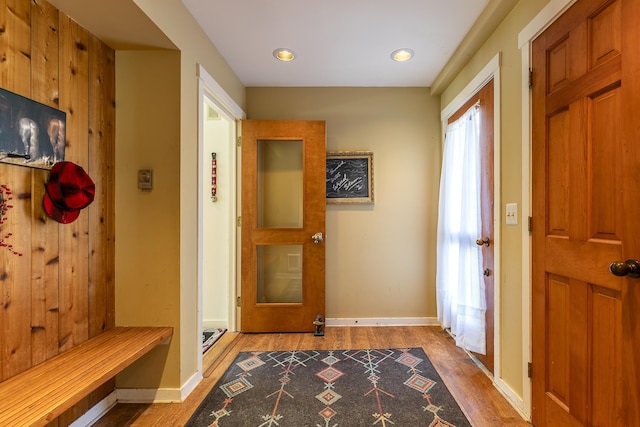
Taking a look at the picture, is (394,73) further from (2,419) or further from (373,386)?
(2,419)

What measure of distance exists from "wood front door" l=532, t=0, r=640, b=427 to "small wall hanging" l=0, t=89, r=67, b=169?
2371mm

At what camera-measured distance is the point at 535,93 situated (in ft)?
4.90

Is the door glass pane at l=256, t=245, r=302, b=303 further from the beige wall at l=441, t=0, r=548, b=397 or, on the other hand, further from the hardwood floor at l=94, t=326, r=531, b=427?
the beige wall at l=441, t=0, r=548, b=397

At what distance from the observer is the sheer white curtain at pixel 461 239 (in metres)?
2.12

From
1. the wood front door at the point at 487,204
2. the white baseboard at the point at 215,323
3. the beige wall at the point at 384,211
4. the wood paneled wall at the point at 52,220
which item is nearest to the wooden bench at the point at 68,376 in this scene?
the wood paneled wall at the point at 52,220

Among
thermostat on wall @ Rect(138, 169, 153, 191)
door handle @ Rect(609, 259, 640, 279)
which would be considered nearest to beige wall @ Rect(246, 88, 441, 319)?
thermostat on wall @ Rect(138, 169, 153, 191)

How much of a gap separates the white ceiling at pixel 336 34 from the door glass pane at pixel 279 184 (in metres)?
0.67

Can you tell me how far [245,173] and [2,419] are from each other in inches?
83.2

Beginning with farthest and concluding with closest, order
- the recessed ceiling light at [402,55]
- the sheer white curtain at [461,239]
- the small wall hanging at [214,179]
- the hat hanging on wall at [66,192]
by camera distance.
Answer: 1. the small wall hanging at [214,179]
2. the recessed ceiling light at [402,55]
3. the sheer white curtain at [461,239]
4. the hat hanging on wall at [66,192]

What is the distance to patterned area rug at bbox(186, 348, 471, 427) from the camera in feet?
5.14

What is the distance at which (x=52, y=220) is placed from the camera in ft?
4.46

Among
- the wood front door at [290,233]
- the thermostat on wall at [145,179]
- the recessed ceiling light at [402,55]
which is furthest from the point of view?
the wood front door at [290,233]

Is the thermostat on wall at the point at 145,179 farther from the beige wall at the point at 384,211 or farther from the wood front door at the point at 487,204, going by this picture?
the wood front door at the point at 487,204

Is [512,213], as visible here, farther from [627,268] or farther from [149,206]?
[149,206]
